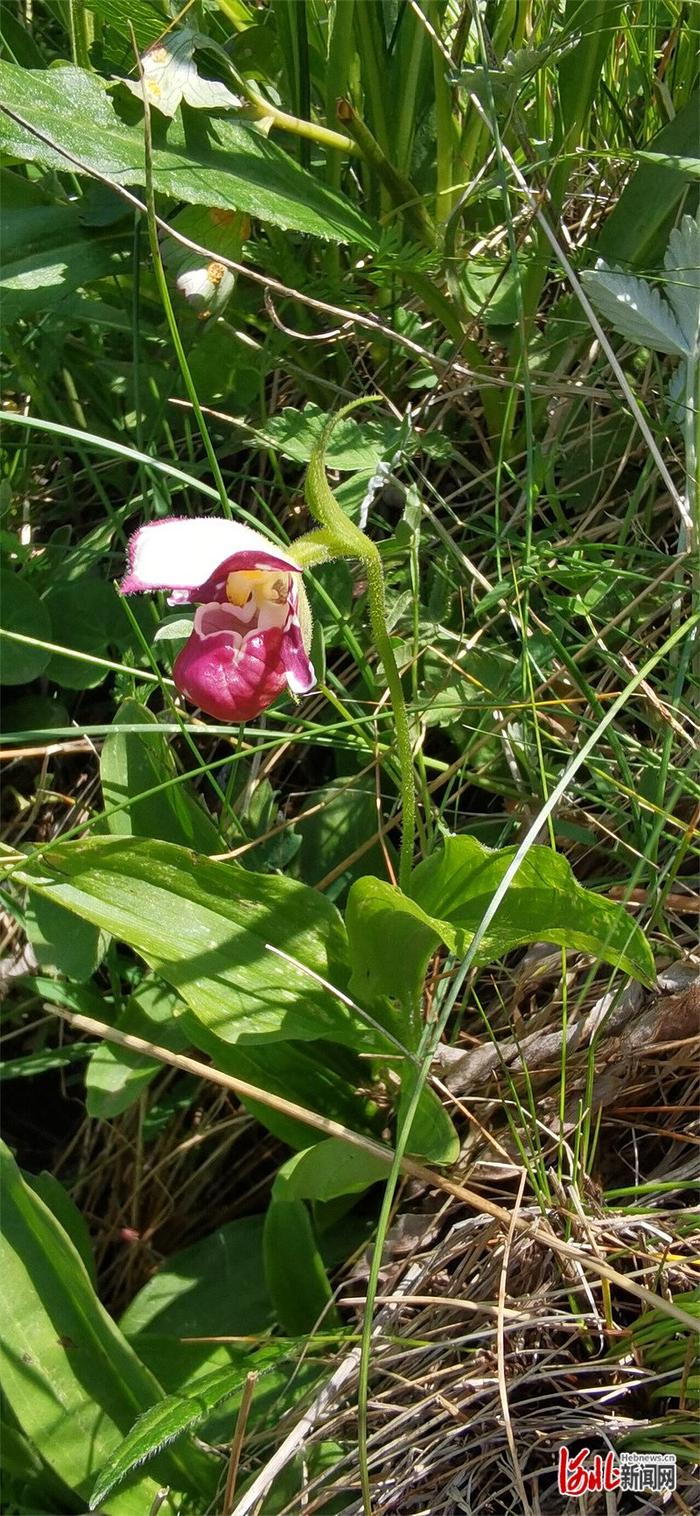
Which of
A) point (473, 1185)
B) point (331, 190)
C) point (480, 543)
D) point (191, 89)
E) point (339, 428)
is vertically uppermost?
point (191, 89)

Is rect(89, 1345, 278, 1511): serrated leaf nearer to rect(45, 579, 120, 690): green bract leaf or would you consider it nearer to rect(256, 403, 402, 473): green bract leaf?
rect(45, 579, 120, 690): green bract leaf

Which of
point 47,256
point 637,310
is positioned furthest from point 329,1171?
point 47,256

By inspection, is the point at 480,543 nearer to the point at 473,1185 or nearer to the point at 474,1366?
the point at 473,1185

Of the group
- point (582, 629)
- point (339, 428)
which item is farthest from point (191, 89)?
point (582, 629)

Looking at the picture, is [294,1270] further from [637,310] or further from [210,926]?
[637,310]

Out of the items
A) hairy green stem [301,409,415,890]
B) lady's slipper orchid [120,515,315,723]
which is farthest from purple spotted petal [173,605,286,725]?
hairy green stem [301,409,415,890]

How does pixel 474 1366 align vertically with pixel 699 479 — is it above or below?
below

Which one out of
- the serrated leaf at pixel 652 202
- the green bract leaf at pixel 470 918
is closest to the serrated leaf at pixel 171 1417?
the green bract leaf at pixel 470 918
